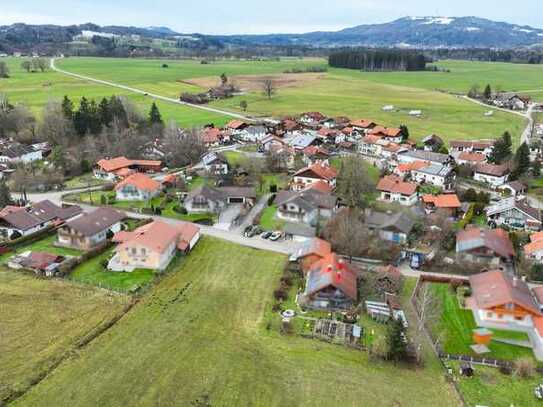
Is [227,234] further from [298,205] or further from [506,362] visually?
[506,362]

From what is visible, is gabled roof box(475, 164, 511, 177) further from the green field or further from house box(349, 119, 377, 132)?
house box(349, 119, 377, 132)

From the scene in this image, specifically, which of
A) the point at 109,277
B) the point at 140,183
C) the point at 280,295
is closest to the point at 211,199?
the point at 140,183

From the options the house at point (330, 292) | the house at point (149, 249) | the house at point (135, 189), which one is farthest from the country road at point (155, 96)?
the house at point (330, 292)

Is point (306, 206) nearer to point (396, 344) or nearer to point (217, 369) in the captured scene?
point (396, 344)

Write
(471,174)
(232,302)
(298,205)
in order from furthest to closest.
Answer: (471,174)
(298,205)
(232,302)

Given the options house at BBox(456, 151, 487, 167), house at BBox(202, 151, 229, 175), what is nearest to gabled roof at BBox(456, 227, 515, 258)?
house at BBox(456, 151, 487, 167)

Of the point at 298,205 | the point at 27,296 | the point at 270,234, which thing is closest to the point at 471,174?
the point at 298,205
